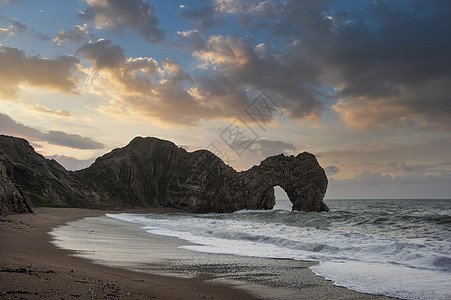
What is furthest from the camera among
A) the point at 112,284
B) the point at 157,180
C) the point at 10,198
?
the point at 157,180

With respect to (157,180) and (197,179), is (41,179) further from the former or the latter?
(157,180)

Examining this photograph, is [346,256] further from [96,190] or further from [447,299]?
[96,190]

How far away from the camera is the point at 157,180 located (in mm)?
86562

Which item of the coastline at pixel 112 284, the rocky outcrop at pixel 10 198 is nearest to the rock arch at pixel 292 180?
the rocky outcrop at pixel 10 198

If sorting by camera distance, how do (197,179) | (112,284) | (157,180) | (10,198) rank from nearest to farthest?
(112,284)
(10,198)
(197,179)
(157,180)

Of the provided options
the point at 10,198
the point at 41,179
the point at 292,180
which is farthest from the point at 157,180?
the point at 10,198

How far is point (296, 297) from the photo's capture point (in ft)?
18.2

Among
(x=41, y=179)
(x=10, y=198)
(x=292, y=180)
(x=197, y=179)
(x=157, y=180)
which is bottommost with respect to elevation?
(x=10, y=198)

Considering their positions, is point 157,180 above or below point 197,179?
below

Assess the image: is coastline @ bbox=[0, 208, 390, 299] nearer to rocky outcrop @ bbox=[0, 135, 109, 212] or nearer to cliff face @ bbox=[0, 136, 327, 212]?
cliff face @ bbox=[0, 136, 327, 212]

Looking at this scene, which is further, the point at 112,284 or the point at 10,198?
the point at 10,198

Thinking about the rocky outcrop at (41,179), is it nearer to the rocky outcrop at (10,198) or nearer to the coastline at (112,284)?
the rocky outcrop at (10,198)

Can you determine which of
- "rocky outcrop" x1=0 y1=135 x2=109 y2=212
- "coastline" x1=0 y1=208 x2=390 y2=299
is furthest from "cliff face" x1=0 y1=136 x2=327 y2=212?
"coastline" x1=0 y1=208 x2=390 y2=299

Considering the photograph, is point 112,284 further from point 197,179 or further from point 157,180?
point 157,180
